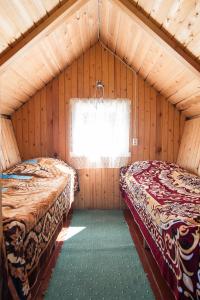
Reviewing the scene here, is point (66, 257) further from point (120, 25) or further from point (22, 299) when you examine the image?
point (120, 25)

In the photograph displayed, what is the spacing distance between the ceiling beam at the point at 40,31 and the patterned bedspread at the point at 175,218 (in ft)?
5.73

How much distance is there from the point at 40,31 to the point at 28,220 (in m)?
1.70

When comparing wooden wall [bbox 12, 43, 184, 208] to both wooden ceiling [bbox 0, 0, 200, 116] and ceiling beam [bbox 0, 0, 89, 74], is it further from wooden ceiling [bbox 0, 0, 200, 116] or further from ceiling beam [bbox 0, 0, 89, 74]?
ceiling beam [bbox 0, 0, 89, 74]

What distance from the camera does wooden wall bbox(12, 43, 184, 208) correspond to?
395 cm

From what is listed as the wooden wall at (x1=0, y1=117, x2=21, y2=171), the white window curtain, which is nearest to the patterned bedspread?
the white window curtain

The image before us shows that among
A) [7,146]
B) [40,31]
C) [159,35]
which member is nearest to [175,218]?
[159,35]

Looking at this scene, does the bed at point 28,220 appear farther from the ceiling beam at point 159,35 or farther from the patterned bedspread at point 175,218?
the ceiling beam at point 159,35

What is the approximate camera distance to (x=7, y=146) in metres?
3.53

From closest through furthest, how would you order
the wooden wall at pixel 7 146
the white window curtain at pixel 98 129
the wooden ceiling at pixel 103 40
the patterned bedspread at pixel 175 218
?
the patterned bedspread at pixel 175 218
the wooden ceiling at pixel 103 40
the wooden wall at pixel 7 146
the white window curtain at pixel 98 129

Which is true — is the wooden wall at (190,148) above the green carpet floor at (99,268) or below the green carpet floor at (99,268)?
above

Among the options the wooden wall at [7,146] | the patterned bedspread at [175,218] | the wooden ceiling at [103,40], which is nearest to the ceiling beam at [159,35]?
the wooden ceiling at [103,40]

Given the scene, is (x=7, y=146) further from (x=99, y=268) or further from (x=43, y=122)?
(x=99, y=268)

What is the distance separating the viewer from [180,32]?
2.29m

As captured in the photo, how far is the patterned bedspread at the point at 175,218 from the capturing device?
4.19 ft
